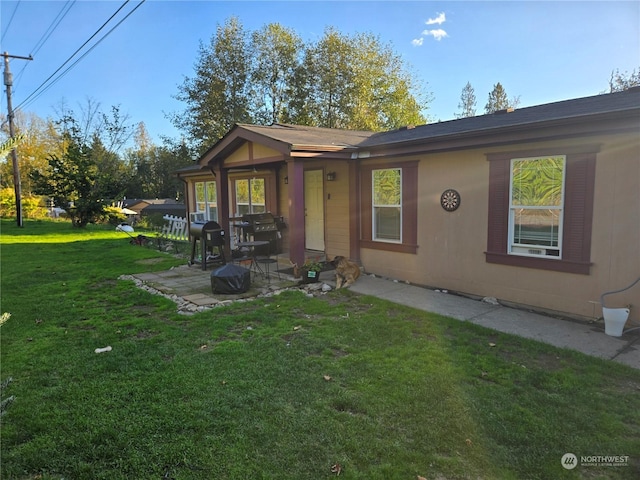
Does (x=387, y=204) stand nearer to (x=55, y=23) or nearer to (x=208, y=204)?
(x=208, y=204)

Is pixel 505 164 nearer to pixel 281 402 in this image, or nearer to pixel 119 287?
pixel 281 402

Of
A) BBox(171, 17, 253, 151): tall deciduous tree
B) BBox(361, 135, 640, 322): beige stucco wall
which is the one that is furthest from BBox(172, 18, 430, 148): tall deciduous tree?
BBox(361, 135, 640, 322): beige stucco wall

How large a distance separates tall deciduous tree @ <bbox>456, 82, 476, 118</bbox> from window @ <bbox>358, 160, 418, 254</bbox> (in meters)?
48.1

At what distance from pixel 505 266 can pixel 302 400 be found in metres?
4.14

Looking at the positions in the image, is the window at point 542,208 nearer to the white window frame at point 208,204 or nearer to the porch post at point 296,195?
the porch post at point 296,195

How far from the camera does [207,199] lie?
14.3 meters

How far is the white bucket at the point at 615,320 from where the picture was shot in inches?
179

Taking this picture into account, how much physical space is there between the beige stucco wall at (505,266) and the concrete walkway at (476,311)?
0.97 feet

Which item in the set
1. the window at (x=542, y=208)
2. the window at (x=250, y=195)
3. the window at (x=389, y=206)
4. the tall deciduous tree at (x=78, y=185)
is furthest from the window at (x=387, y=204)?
the tall deciduous tree at (x=78, y=185)

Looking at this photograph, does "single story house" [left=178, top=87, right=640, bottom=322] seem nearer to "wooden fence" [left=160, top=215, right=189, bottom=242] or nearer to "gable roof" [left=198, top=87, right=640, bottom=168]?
"gable roof" [left=198, top=87, right=640, bottom=168]

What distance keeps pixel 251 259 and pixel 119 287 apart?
8.54ft

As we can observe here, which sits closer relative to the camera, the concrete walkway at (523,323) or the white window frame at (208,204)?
the concrete walkway at (523,323)

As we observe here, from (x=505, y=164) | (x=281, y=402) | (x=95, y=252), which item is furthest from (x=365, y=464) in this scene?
(x=95, y=252)

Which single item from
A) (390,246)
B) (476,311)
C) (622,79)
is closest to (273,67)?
(390,246)
